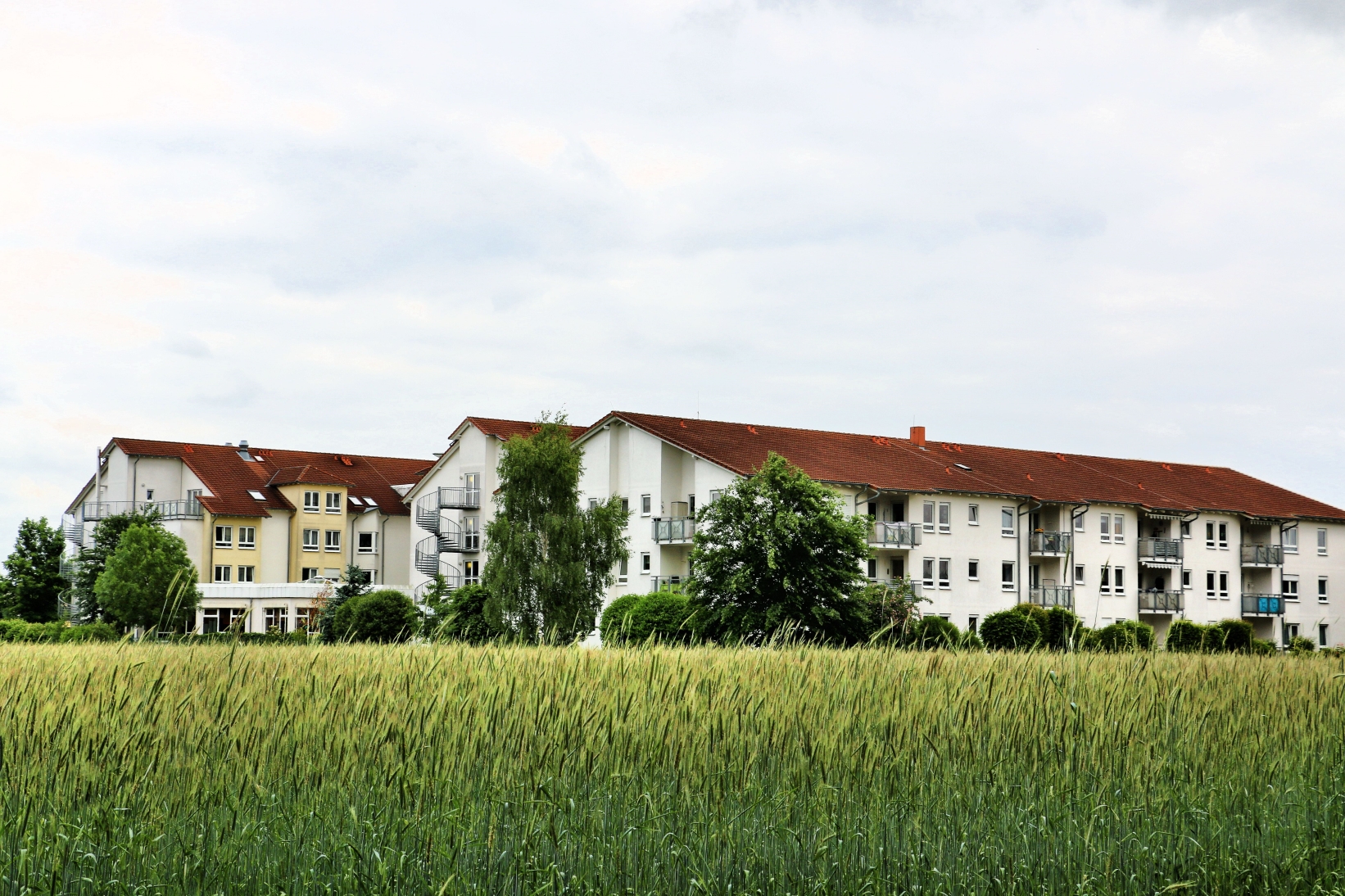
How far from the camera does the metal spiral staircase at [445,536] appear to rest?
230ft

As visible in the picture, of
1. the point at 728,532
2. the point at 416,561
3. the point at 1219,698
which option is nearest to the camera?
the point at 1219,698

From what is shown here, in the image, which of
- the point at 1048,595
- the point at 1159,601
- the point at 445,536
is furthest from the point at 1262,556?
the point at 445,536

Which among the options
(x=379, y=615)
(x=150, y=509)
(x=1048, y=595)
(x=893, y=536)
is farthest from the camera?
(x=150, y=509)

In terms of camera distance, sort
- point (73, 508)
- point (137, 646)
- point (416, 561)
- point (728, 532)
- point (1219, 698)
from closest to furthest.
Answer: point (1219, 698), point (137, 646), point (728, 532), point (416, 561), point (73, 508)

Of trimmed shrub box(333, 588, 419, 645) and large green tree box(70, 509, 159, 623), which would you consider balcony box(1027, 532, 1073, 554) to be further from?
large green tree box(70, 509, 159, 623)

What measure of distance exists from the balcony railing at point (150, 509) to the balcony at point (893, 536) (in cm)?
3966

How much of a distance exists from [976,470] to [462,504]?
87.2 ft

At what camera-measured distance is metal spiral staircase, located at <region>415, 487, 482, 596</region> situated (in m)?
70.1

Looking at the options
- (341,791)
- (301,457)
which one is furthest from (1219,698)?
(301,457)

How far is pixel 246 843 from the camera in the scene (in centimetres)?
596

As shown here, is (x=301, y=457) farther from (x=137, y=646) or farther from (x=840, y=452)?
(x=137, y=646)

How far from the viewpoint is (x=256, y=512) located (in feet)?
248

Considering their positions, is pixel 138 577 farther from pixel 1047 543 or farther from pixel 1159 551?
pixel 1159 551

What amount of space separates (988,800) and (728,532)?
1374 inches
